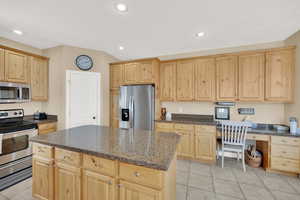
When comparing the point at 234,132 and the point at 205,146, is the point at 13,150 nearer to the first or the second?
the point at 205,146

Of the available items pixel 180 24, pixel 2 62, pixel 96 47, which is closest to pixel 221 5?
pixel 180 24

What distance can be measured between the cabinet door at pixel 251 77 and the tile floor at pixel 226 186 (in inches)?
58.8

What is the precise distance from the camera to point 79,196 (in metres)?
1.43

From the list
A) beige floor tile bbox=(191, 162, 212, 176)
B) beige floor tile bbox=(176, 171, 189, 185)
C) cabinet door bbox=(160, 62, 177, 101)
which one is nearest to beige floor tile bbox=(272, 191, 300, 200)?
beige floor tile bbox=(191, 162, 212, 176)

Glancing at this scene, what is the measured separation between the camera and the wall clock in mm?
3357

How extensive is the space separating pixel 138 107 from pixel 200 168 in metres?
1.93

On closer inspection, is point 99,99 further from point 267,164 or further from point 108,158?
point 267,164

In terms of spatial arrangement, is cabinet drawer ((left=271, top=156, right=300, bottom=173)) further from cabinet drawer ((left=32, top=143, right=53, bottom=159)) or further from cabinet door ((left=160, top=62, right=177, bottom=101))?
cabinet drawer ((left=32, top=143, right=53, bottom=159))

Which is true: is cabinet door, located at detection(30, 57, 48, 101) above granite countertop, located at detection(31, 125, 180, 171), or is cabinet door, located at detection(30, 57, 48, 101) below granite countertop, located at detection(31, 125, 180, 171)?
above

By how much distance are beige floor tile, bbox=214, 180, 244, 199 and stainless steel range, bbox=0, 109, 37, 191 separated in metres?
3.30

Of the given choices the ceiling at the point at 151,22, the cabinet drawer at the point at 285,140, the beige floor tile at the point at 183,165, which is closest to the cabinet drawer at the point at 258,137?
the cabinet drawer at the point at 285,140

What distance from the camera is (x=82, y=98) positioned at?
11.1 feet

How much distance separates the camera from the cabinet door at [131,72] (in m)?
3.67

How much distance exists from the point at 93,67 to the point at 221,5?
3073 mm
